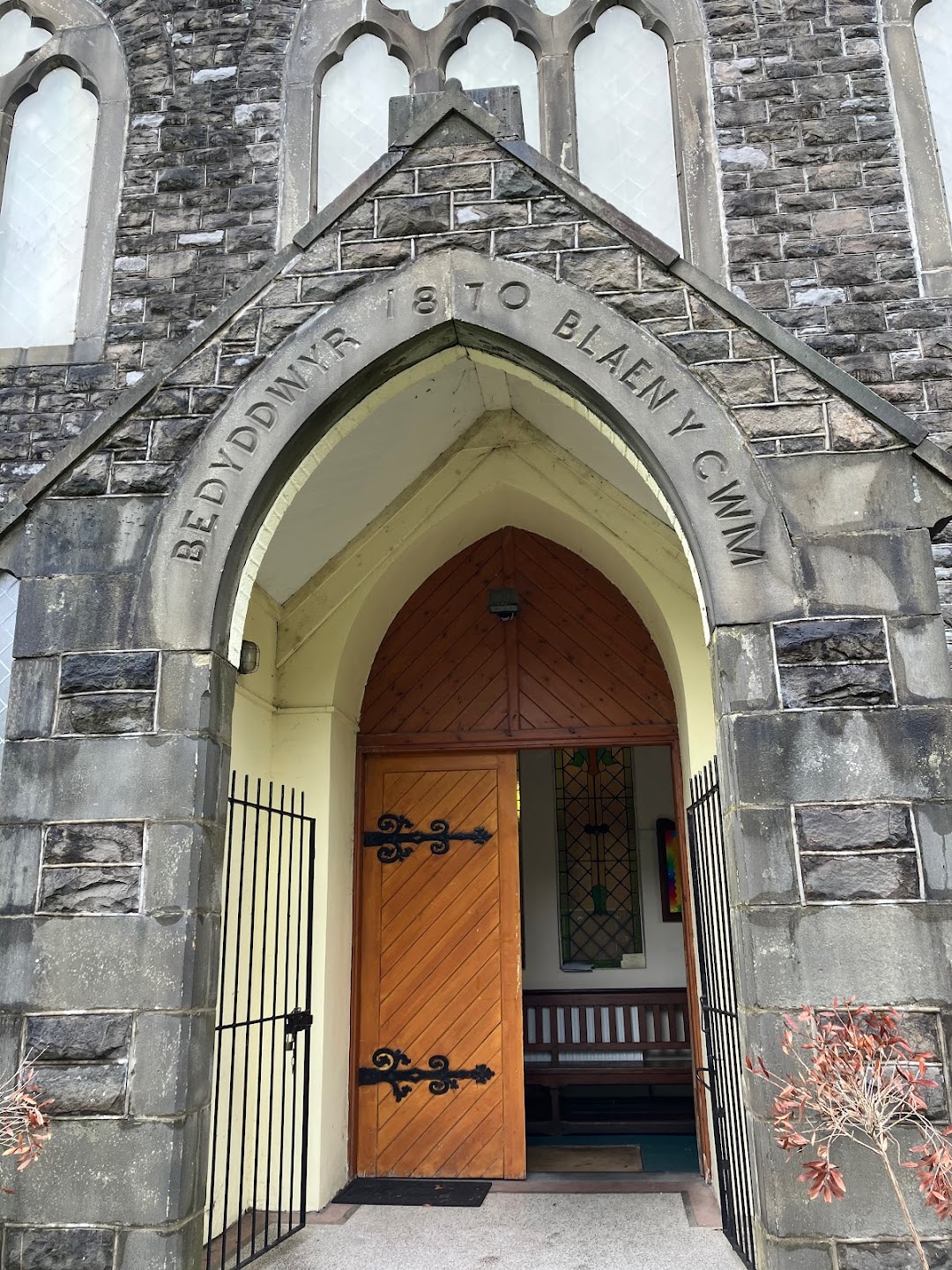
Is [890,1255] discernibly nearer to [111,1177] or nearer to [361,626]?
[111,1177]

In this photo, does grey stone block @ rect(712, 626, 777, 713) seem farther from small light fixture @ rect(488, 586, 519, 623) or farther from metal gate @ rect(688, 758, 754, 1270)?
small light fixture @ rect(488, 586, 519, 623)

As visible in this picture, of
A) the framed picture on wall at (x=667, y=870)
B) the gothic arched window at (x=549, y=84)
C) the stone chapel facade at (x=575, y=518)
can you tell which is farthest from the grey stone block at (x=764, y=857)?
the framed picture on wall at (x=667, y=870)

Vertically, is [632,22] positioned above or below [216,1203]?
above

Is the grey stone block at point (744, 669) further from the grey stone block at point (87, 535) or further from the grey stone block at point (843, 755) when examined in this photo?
the grey stone block at point (87, 535)

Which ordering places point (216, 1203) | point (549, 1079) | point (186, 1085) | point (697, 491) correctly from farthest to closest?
point (549, 1079) < point (216, 1203) < point (697, 491) < point (186, 1085)

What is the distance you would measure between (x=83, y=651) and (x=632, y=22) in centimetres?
514

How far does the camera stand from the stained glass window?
9719 millimetres

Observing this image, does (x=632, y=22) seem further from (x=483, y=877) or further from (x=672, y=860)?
(x=672, y=860)

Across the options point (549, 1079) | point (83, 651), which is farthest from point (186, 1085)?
point (549, 1079)

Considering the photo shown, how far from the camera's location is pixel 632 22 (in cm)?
645

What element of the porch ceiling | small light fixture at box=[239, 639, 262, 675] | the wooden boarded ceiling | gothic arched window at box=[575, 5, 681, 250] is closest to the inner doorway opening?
the wooden boarded ceiling

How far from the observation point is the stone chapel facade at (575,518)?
3.36 meters

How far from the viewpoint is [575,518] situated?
236 inches

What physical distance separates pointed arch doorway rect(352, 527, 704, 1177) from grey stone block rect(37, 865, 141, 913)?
8.96ft
